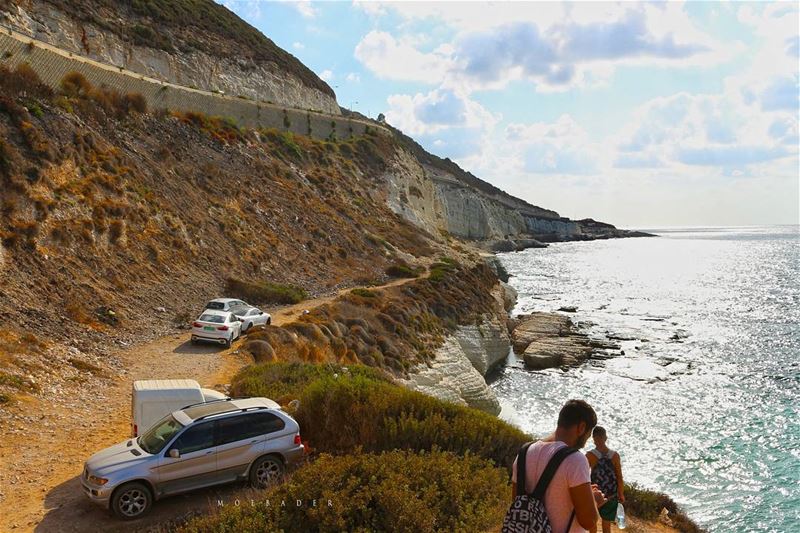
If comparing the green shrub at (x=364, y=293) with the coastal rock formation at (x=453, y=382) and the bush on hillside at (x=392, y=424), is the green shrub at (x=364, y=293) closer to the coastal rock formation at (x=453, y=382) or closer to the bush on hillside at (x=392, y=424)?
the coastal rock formation at (x=453, y=382)

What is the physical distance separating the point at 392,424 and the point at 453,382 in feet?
65.9

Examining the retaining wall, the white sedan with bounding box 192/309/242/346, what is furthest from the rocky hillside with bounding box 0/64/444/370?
the retaining wall

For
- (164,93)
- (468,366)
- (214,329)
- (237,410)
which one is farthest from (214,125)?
(237,410)

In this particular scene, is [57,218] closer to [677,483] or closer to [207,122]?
[207,122]

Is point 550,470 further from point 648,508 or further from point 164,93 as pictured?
point 164,93

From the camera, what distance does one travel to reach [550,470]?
4.90m

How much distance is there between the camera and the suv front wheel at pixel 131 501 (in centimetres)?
916

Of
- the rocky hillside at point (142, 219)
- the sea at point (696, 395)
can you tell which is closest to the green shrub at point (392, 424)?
the rocky hillside at point (142, 219)

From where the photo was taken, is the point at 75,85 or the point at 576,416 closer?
the point at 576,416

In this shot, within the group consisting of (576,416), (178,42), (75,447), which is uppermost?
(178,42)

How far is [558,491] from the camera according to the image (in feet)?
16.1

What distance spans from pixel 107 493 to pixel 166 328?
1568cm

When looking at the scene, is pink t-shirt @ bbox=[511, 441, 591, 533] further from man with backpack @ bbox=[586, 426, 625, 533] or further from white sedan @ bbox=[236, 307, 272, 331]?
white sedan @ bbox=[236, 307, 272, 331]

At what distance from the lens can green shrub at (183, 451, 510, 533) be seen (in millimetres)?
7914
